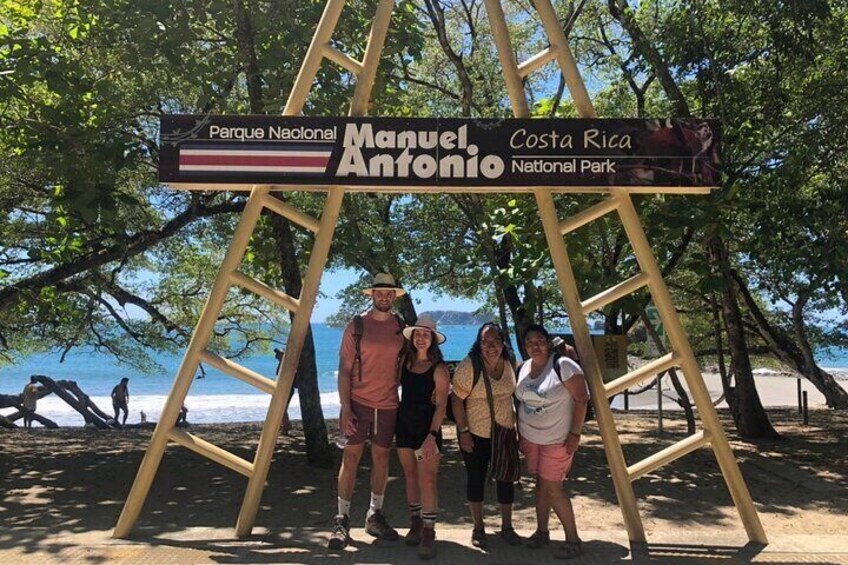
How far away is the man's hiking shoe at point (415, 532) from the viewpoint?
5.02 m

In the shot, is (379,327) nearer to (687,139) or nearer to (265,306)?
(687,139)

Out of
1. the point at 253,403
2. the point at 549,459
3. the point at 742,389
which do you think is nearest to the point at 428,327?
the point at 549,459

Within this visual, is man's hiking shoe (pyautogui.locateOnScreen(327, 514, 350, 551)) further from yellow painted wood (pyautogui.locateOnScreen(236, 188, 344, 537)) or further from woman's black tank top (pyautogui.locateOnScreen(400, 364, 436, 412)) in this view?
woman's black tank top (pyautogui.locateOnScreen(400, 364, 436, 412))

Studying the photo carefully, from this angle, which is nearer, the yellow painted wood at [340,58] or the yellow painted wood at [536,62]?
the yellow painted wood at [536,62]

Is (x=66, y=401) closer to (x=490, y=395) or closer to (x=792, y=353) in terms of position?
(x=490, y=395)

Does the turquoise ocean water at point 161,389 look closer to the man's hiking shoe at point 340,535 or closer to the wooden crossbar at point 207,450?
the wooden crossbar at point 207,450

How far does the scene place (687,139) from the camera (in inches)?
200

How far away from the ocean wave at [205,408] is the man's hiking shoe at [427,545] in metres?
21.4

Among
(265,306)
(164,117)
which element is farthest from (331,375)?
(164,117)

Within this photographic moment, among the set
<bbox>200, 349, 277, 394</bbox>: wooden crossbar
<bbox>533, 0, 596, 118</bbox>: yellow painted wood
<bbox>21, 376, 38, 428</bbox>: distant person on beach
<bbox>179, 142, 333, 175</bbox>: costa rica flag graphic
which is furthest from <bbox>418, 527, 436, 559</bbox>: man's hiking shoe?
<bbox>21, 376, 38, 428</bbox>: distant person on beach

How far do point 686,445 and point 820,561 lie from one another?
1105 millimetres

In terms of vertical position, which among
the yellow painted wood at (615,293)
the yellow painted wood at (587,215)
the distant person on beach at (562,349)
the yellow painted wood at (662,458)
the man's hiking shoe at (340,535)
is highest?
the yellow painted wood at (587,215)

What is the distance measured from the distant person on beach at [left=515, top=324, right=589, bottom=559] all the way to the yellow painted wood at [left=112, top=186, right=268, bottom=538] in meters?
2.32

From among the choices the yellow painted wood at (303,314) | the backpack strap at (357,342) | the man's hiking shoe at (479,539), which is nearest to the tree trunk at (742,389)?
the man's hiking shoe at (479,539)
